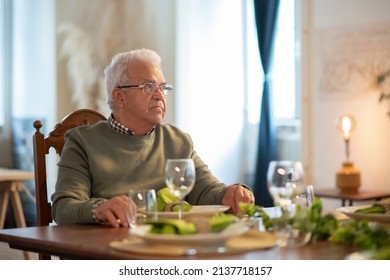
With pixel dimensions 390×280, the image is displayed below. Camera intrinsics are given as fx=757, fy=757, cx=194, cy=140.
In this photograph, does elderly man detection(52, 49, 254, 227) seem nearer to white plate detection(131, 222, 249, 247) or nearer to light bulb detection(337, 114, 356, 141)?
white plate detection(131, 222, 249, 247)

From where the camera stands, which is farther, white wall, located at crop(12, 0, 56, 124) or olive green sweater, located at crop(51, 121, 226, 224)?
white wall, located at crop(12, 0, 56, 124)

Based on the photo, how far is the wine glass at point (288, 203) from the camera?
1660 millimetres

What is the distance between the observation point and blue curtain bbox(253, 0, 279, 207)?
6117 millimetres

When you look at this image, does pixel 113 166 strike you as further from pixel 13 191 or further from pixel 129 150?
pixel 13 191

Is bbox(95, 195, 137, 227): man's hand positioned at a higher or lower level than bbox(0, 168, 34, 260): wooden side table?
higher

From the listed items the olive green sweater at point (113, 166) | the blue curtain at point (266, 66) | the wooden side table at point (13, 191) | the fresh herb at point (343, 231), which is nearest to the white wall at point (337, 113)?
the blue curtain at point (266, 66)

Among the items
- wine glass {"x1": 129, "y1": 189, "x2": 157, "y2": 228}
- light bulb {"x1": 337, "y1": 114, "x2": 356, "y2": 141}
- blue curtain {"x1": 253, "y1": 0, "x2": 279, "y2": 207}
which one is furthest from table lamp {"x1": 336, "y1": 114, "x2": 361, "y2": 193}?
wine glass {"x1": 129, "y1": 189, "x2": 157, "y2": 228}

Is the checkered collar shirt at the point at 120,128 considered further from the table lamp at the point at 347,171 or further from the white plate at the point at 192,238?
the table lamp at the point at 347,171

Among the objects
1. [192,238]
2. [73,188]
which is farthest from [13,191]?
[192,238]

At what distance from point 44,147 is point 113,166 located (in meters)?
0.27

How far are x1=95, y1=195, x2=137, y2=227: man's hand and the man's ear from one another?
2.55 ft

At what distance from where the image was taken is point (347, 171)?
4902 mm

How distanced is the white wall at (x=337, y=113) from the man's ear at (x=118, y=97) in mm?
2744
